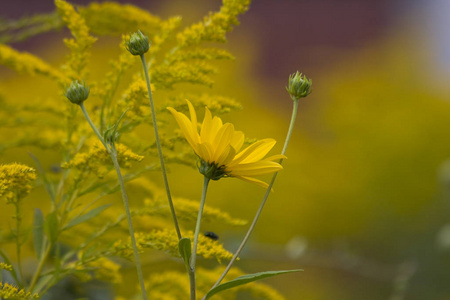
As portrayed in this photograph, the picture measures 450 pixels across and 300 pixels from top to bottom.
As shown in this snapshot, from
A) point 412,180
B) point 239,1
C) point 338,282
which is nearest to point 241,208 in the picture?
point 338,282

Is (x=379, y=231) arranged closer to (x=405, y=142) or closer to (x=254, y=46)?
(x=405, y=142)

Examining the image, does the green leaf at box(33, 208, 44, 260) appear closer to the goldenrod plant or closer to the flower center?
the goldenrod plant

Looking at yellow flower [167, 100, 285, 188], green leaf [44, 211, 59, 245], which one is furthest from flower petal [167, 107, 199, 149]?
green leaf [44, 211, 59, 245]

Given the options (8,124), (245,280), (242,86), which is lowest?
(245,280)

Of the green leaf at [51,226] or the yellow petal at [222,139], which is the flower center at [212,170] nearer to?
the yellow petal at [222,139]

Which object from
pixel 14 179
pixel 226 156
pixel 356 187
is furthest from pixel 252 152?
pixel 356 187

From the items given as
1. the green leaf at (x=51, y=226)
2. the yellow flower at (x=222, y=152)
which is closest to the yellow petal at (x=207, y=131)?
the yellow flower at (x=222, y=152)

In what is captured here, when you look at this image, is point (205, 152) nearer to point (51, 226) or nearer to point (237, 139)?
point (237, 139)

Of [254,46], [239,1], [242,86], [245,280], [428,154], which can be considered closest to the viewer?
[245,280]
